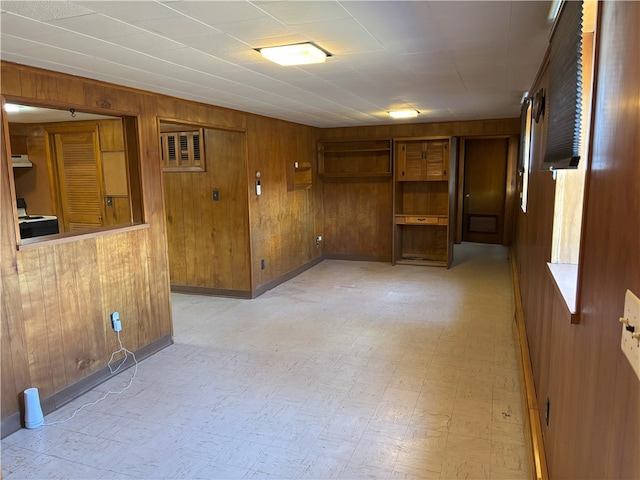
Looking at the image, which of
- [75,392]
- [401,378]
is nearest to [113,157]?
[75,392]

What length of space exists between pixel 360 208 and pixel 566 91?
5874 millimetres

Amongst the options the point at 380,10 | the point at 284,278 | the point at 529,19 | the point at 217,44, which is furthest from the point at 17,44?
the point at 284,278

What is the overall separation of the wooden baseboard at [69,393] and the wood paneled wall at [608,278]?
Answer: 117 inches

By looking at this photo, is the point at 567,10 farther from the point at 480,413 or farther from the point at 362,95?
the point at 362,95

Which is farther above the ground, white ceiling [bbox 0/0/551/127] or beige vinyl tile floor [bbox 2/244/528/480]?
white ceiling [bbox 0/0/551/127]

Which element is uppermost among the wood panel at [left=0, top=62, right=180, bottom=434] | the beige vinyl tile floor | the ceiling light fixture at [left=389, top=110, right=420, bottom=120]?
the ceiling light fixture at [left=389, top=110, right=420, bottom=120]

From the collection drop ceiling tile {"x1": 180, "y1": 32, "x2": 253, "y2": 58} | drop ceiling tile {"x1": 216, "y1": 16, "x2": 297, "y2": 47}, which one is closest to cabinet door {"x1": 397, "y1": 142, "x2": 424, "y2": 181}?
drop ceiling tile {"x1": 180, "y1": 32, "x2": 253, "y2": 58}

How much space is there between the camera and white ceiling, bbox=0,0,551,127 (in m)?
1.90

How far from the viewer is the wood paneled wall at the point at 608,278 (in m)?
0.85

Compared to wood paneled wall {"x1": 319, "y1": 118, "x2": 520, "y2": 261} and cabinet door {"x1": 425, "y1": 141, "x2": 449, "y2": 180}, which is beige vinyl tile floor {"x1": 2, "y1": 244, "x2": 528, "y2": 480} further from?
wood paneled wall {"x1": 319, "y1": 118, "x2": 520, "y2": 261}

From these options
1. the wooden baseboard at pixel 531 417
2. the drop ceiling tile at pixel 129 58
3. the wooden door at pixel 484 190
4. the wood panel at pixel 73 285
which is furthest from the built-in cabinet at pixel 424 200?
the drop ceiling tile at pixel 129 58

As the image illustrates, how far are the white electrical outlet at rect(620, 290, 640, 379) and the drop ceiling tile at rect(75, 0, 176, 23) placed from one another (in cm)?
191

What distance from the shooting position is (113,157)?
5.45 metres

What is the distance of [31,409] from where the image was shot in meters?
2.73
